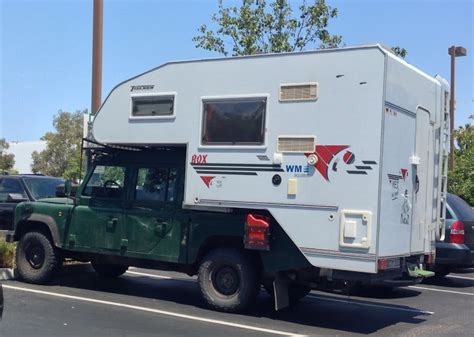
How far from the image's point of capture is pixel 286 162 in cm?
783

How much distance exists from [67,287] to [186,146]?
315cm

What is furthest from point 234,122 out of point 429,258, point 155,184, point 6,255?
point 6,255

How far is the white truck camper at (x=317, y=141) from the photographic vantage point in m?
7.34

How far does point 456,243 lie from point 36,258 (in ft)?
24.2

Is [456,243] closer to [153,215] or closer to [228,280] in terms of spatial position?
[228,280]

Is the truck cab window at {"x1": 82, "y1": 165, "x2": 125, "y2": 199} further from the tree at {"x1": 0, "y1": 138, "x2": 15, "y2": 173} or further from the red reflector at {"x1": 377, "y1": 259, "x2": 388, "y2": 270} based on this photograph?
the tree at {"x1": 0, "y1": 138, "x2": 15, "y2": 173}

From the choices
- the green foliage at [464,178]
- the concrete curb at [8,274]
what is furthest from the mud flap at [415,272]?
the green foliage at [464,178]

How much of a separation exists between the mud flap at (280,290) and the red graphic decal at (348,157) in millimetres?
1764

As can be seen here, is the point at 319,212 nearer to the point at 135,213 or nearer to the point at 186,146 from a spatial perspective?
the point at 186,146

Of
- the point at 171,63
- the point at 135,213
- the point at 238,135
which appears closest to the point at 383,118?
the point at 238,135

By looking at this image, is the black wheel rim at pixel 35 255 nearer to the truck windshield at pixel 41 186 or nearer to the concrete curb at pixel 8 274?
the concrete curb at pixel 8 274

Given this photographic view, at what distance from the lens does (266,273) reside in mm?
8047

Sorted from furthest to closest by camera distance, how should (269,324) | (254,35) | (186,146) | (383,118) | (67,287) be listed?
(254,35) → (67,287) → (186,146) → (269,324) → (383,118)

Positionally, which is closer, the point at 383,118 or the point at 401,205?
the point at 383,118
